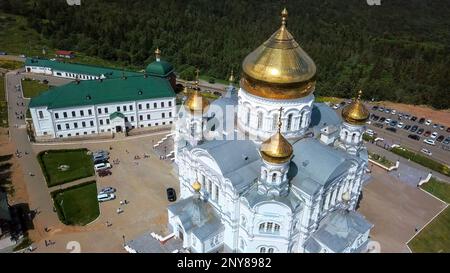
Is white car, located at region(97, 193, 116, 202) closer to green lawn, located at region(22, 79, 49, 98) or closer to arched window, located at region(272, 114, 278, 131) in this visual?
arched window, located at region(272, 114, 278, 131)

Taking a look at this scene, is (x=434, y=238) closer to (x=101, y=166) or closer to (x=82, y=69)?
(x=101, y=166)

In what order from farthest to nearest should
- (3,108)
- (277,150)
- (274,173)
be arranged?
1. (3,108)
2. (274,173)
3. (277,150)

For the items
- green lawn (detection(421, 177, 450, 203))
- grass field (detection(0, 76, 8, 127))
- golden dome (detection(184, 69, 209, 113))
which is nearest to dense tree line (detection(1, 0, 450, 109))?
grass field (detection(0, 76, 8, 127))

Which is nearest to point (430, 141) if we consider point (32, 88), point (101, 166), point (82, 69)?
point (101, 166)

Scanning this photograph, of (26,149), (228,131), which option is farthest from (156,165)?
(26,149)

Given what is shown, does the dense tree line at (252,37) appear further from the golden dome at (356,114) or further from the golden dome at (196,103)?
the golden dome at (196,103)

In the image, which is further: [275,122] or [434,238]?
[434,238]

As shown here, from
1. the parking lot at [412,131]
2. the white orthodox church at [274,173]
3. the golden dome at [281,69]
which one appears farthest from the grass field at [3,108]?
the parking lot at [412,131]

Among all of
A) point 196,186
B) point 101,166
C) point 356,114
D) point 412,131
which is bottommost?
point 412,131
